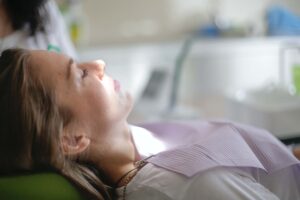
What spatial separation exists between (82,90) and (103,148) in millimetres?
143

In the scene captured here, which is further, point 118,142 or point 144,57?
point 144,57

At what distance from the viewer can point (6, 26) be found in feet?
4.48

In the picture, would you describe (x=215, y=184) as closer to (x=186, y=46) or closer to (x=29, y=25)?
(x=29, y=25)

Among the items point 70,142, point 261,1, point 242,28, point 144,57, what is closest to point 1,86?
point 70,142

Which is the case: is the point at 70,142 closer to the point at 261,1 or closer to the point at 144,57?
the point at 144,57

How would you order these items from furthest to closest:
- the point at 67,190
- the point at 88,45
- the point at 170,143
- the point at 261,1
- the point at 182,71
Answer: the point at 261,1
the point at 182,71
the point at 88,45
the point at 170,143
the point at 67,190

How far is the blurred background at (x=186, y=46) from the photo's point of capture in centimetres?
212

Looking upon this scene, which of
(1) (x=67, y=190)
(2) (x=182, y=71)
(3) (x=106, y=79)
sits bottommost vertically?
(2) (x=182, y=71)

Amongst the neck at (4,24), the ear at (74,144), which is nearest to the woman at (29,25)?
the neck at (4,24)

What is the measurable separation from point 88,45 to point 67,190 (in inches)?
55.6

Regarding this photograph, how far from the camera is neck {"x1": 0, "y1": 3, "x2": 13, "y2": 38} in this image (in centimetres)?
134

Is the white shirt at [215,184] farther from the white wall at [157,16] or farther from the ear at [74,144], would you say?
the white wall at [157,16]

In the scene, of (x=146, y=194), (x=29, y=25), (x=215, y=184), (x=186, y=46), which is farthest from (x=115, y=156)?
(x=186, y=46)

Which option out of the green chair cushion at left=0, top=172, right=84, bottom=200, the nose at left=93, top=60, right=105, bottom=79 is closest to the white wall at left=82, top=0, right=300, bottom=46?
the nose at left=93, top=60, right=105, bottom=79
